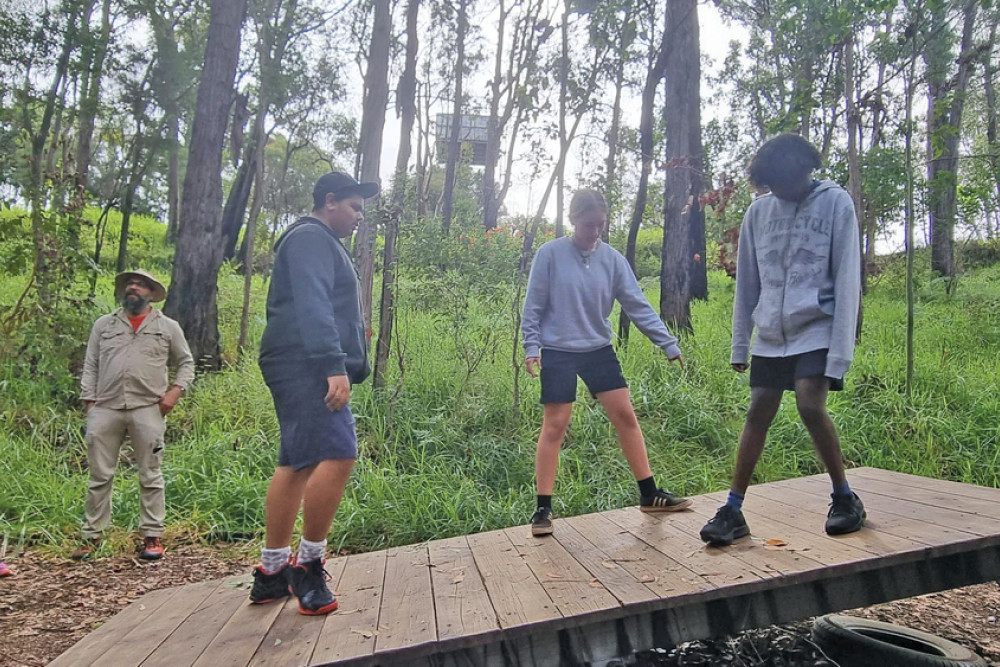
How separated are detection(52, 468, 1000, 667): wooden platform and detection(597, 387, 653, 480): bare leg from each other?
0.37 metres

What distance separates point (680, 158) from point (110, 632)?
7958 mm

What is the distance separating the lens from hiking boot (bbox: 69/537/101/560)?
488cm

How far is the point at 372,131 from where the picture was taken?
26.2ft

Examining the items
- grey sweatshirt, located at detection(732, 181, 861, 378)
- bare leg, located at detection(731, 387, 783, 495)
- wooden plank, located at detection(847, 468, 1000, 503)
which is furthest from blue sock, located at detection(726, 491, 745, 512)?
wooden plank, located at detection(847, 468, 1000, 503)

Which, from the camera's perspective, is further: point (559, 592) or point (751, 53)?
point (751, 53)

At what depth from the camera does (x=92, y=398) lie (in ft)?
17.0

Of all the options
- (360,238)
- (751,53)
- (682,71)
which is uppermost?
(751,53)

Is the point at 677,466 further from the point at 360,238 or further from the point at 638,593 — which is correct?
the point at 360,238

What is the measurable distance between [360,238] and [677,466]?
4.19 m

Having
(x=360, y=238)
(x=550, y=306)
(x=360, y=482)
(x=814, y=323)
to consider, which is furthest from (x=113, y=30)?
(x=814, y=323)

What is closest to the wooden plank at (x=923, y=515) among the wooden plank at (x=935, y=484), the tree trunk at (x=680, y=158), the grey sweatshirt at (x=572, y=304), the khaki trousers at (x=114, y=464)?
the wooden plank at (x=935, y=484)

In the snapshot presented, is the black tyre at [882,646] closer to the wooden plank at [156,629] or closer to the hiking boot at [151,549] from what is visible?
the wooden plank at [156,629]

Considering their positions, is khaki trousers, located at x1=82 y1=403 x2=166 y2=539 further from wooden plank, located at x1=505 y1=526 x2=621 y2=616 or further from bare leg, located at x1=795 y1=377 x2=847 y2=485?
bare leg, located at x1=795 y1=377 x2=847 y2=485

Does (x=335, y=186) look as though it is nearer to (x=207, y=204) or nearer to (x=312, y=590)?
(x=312, y=590)
